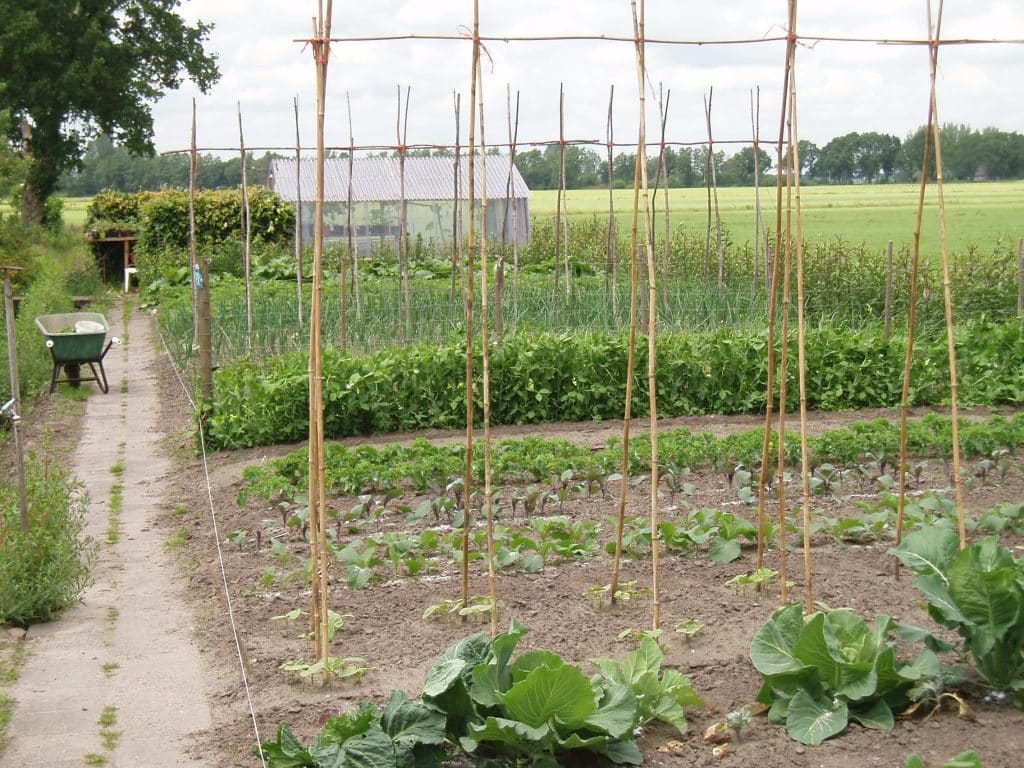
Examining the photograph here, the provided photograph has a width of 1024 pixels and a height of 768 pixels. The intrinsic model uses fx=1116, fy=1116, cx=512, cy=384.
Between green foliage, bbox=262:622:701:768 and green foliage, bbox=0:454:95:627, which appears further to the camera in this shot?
green foliage, bbox=0:454:95:627

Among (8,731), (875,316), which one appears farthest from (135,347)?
(8,731)

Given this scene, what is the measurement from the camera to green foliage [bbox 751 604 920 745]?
133 inches

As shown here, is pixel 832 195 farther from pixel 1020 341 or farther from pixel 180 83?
pixel 1020 341

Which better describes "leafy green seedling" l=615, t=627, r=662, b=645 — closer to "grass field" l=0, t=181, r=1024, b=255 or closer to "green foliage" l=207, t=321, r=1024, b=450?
"green foliage" l=207, t=321, r=1024, b=450

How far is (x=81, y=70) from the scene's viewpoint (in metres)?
29.7

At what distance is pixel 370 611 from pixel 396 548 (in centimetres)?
51

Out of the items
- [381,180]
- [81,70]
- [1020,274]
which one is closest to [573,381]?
[1020,274]

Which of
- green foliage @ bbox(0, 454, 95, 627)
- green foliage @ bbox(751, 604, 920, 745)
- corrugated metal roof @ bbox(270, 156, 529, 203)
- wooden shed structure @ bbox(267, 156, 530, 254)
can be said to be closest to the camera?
green foliage @ bbox(751, 604, 920, 745)

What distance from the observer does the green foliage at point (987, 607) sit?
3.43 meters

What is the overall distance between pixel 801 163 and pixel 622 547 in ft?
11.0

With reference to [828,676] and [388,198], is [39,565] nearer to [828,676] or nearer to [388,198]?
[828,676]

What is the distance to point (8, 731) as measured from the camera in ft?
13.0

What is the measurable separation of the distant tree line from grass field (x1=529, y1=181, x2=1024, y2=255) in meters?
1.39

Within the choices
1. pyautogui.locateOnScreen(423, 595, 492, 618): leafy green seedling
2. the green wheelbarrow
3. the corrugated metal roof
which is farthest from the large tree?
pyautogui.locateOnScreen(423, 595, 492, 618): leafy green seedling
